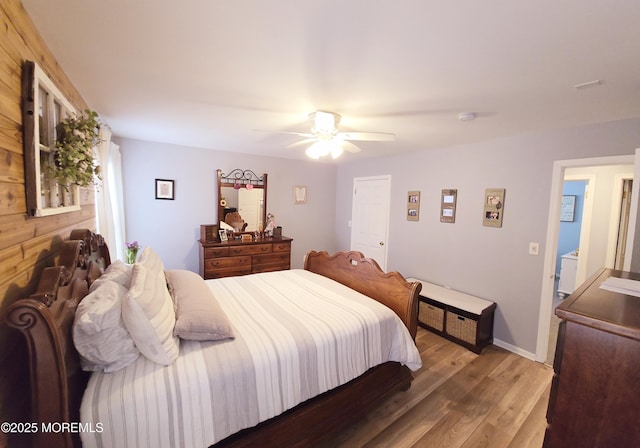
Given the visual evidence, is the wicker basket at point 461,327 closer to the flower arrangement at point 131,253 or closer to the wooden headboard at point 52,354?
the wooden headboard at point 52,354

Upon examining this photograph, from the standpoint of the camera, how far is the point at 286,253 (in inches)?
170

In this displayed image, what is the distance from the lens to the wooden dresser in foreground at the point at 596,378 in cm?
88

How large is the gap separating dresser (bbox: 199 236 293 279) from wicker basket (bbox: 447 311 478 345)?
247 centimetres

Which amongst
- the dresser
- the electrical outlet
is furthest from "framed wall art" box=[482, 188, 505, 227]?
the dresser

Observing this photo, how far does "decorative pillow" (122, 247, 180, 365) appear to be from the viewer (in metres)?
1.23

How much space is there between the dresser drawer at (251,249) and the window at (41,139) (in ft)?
7.71

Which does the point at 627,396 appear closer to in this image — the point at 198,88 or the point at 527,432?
the point at 527,432

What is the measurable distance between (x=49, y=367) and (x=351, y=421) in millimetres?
1647

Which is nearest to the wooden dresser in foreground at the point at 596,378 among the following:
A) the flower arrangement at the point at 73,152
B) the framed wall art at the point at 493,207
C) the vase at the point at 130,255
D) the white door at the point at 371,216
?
the framed wall art at the point at 493,207

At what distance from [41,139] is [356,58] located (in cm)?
158

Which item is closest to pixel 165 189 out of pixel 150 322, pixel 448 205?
pixel 150 322

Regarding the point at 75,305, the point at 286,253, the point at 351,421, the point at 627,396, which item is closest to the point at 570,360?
the point at 627,396

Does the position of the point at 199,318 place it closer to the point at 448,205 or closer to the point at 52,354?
the point at 52,354

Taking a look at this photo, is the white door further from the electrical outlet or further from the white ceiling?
the white ceiling
